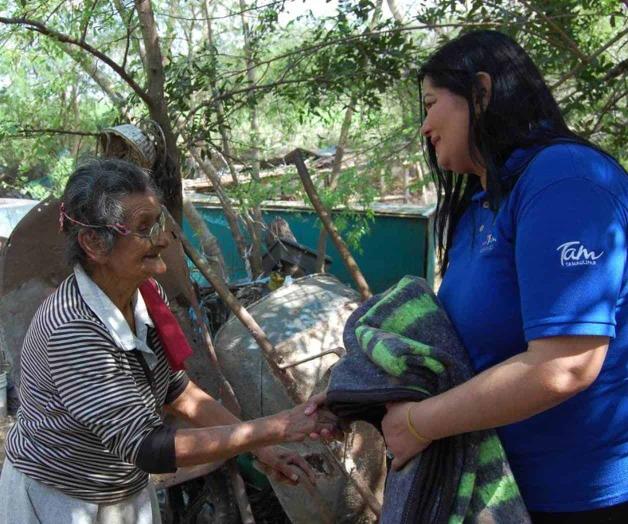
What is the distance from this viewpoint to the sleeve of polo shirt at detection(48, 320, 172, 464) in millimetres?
1867

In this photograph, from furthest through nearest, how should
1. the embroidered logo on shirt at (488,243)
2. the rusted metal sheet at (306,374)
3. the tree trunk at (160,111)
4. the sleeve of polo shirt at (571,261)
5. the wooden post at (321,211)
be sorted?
the wooden post at (321,211) → the tree trunk at (160,111) → the rusted metal sheet at (306,374) → the embroidered logo on shirt at (488,243) → the sleeve of polo shirt at (571,261)

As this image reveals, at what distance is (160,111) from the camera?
3.52 metres

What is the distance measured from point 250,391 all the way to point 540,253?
2471mm

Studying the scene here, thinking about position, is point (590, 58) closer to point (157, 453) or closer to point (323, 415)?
point (323, 415)

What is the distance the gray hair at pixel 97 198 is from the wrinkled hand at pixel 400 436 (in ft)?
3.17

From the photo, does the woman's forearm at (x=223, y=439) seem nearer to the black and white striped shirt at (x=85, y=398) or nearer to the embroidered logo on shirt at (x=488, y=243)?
the black and white striped shirt at (x=85, y=398)

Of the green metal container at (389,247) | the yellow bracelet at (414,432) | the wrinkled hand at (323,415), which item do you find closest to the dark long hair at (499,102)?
the yellow bracelet at (414,432)

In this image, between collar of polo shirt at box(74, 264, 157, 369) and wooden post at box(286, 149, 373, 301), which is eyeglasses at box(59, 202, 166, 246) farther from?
wooden post at box(286, 149, 373, 301)

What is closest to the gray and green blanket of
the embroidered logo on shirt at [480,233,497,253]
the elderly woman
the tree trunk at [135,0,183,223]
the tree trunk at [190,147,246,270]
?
the embroidered logo on shirt at [480,233,497,253]

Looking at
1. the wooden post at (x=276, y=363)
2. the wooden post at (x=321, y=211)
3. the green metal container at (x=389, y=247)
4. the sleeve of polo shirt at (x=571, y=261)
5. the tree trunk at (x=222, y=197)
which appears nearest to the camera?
the sleeve of polo shirt at (x=571, y=261)

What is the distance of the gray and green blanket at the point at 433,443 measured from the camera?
144cm

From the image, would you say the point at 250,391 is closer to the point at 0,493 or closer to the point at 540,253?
the point at 0,493

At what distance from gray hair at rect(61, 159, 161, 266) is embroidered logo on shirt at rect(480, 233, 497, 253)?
1.05m

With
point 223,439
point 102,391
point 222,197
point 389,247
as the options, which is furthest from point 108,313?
point 389,247
